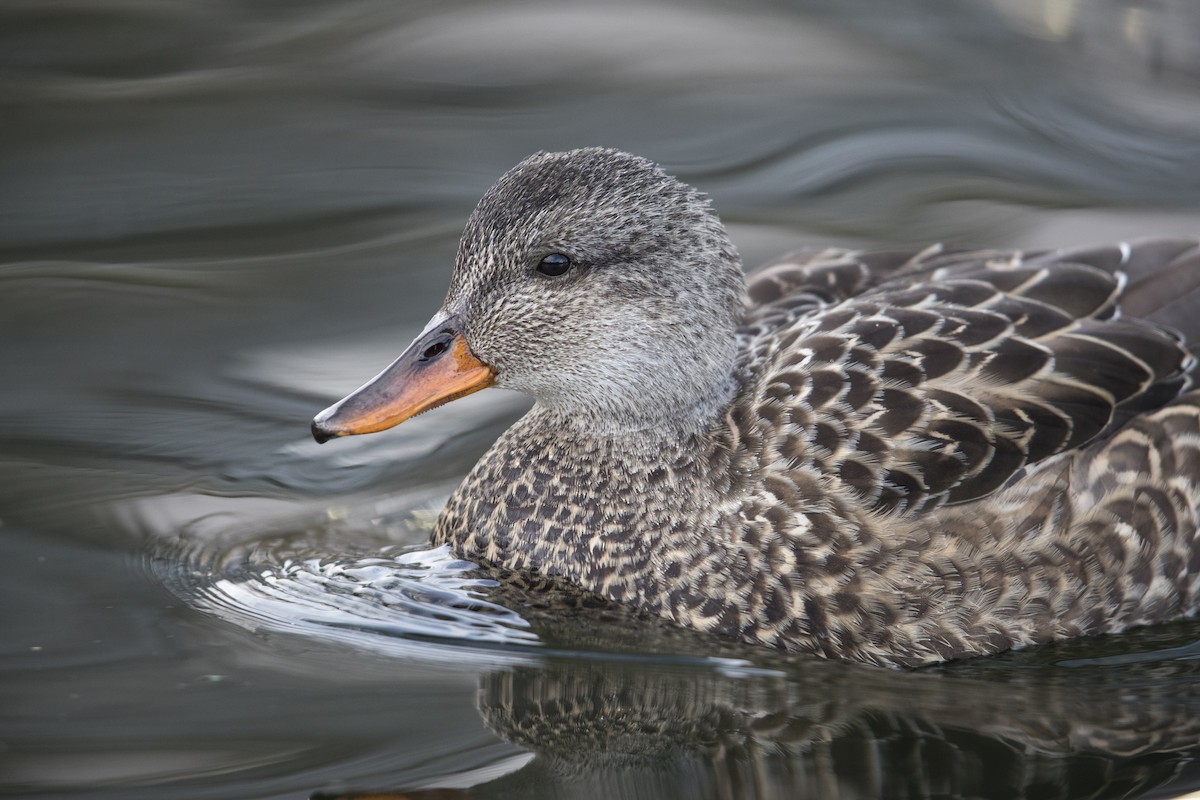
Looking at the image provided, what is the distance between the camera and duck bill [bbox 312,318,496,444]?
221 inches

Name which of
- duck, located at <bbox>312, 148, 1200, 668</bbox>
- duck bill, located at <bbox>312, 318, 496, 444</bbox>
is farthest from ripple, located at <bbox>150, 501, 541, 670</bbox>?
duck bill, located at <bbox>312, 318, 496, 444</bbox>

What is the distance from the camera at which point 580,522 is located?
605 cm

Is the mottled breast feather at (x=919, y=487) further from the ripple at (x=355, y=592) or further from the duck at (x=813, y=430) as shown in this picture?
the ripple at (x=355, y=592)

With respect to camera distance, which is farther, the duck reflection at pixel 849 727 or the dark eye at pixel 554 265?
the dark eye at pixel 554 265

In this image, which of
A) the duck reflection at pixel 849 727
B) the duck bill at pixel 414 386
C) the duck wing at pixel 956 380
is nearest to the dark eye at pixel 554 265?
the duck bill at pixel 414 386

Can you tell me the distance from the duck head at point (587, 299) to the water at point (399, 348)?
0.80 meters

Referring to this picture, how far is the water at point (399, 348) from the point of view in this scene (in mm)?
4922

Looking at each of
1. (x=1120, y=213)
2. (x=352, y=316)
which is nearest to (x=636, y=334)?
(x=352, y=316)

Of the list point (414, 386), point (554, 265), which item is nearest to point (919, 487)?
point (554, 265)

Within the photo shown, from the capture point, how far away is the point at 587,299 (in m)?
5.84

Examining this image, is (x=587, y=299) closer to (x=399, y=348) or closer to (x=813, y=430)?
(x=813, y=430)

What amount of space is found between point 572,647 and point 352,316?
293 centimetres

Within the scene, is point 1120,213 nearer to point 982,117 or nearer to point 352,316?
point 982,117

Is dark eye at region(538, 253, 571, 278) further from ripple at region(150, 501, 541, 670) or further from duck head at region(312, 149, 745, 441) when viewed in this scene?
ripple at region(150, 501, 541, 670)
